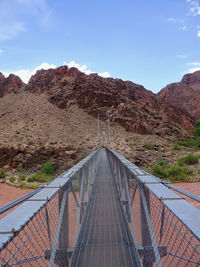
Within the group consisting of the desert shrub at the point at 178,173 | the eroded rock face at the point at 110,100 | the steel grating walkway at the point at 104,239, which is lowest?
the desert shrub at the point at 178,173

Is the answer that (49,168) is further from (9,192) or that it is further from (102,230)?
(102,230)

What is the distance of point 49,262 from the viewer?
1505mm

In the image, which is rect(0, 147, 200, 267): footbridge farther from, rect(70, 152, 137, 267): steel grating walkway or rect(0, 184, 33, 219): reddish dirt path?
rect(0, 184, 33, 219): reddish dirt path

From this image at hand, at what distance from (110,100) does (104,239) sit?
130ft

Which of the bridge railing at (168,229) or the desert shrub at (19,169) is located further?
the desert shrub at (19,169)

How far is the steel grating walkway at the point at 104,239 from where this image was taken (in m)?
2.48

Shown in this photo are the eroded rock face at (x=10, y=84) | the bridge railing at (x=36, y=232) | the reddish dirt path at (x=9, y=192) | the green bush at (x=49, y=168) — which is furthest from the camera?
the eroded rock face at (x=10, y=84)

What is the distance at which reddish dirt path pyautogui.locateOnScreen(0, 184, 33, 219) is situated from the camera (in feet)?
31.5

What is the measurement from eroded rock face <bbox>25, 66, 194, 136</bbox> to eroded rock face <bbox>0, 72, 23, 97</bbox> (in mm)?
3890

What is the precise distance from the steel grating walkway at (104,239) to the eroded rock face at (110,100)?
1178 inches

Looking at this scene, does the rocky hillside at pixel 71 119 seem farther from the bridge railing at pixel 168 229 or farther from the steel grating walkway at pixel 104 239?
the bridge railing at pixel 168 229

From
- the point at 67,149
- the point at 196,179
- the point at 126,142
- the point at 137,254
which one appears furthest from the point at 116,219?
the point at 126,142

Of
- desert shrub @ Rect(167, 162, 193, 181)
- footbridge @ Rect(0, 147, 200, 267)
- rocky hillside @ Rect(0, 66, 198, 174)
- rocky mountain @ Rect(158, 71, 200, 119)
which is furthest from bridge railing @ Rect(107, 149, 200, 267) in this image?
rocky mountain @ Rect(158, 71, 200, 119)

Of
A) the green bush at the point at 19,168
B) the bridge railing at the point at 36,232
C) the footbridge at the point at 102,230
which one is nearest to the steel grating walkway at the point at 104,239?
the footbridge at the point at 102,230
